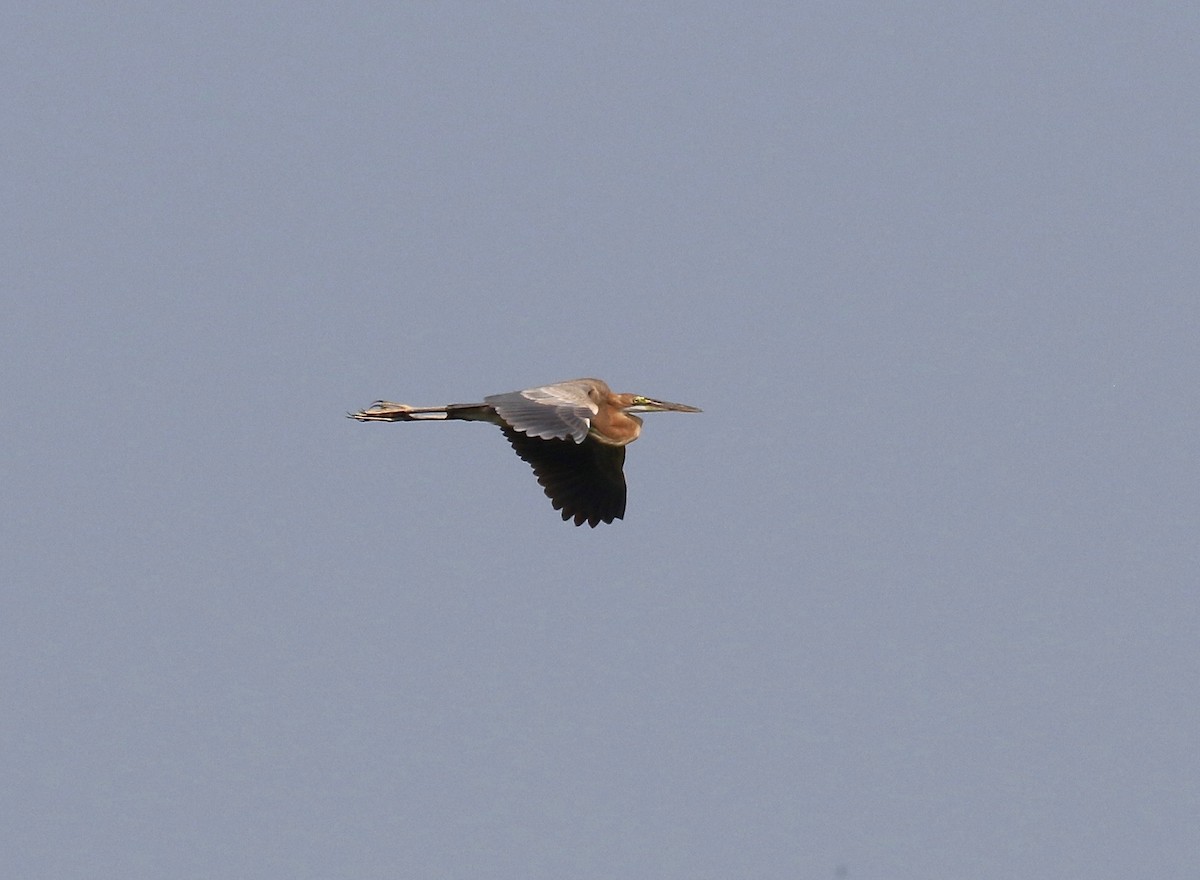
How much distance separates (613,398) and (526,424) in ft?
8.24

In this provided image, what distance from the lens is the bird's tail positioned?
14.3m

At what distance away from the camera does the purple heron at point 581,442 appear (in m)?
14.0

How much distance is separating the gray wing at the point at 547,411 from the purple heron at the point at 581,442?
22mm

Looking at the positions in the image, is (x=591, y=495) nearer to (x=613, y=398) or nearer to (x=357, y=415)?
(x=613, y=398)

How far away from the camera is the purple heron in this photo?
550 inches

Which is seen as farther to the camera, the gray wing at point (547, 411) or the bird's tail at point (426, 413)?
the bird's tail at point (426, 413)

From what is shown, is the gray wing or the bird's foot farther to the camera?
the bird's foot

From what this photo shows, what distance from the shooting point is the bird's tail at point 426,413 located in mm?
14328

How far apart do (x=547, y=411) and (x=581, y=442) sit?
1.12 metres

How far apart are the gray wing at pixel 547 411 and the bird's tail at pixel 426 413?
0.92m

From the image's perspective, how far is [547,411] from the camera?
12.7 meters

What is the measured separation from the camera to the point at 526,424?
40.6 feet

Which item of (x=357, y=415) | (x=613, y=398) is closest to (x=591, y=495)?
(x=613, y=398)

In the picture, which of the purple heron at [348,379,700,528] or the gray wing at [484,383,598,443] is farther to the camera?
the purple heron at [348,379,700,528]
